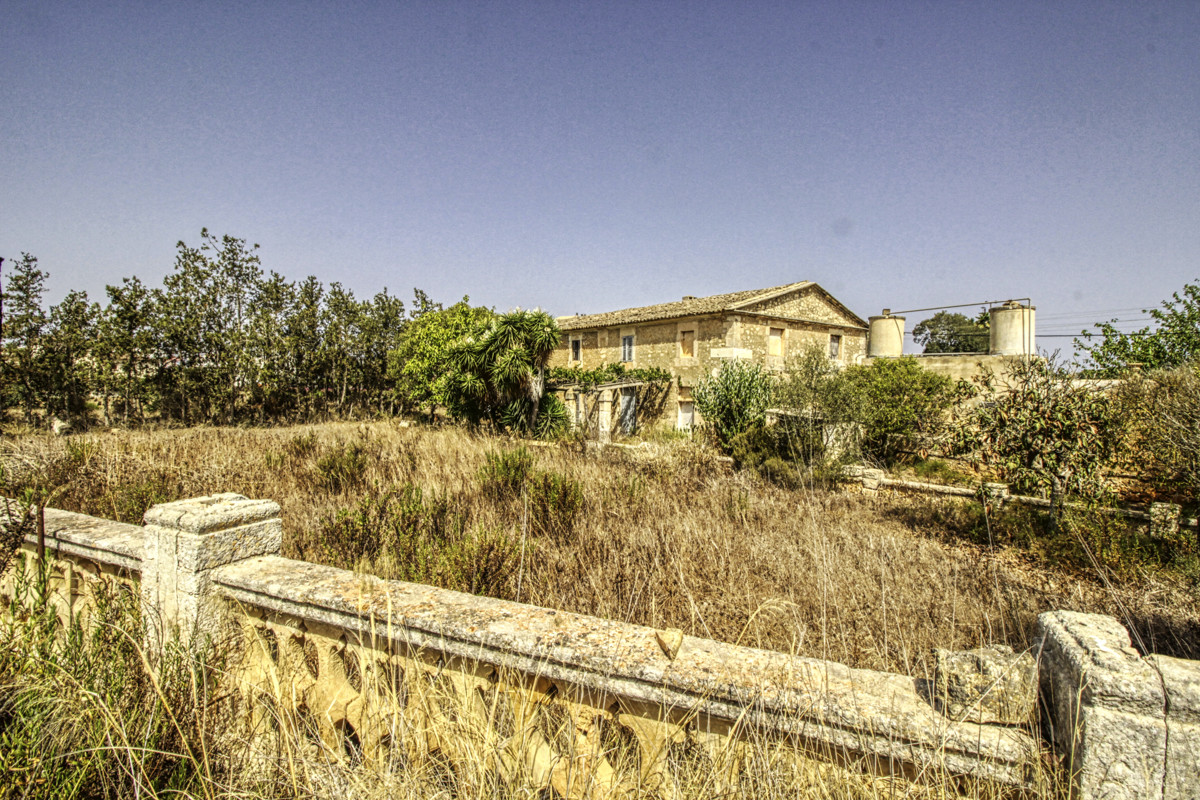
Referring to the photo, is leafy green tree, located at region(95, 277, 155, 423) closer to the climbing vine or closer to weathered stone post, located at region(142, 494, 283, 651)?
the climbing vine

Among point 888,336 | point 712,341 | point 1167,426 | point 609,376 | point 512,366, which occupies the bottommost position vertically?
point 1167,426

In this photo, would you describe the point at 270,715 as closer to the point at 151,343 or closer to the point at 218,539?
the point at 218,539

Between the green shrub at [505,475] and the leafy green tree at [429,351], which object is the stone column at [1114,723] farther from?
A: the leafy green tree at [429,351]

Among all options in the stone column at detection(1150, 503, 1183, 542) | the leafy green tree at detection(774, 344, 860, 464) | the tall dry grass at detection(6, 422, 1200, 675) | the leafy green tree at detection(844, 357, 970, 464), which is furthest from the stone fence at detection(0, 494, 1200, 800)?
the leafy green tree at detection(844, 357, 970, 464)

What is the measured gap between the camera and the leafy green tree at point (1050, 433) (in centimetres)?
640

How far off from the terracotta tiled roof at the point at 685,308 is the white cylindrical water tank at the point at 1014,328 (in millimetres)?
6118

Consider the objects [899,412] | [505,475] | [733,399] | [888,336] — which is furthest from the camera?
[888,336]

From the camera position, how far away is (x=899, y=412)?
→ 12.7 metres

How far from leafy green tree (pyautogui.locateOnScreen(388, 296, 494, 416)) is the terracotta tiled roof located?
4281 mm

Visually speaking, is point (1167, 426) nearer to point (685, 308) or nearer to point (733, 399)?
point (733, 399)

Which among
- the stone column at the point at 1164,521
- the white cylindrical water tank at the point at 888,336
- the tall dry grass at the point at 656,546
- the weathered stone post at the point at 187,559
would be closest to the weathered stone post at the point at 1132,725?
the tall dry grass at the point at 656,546

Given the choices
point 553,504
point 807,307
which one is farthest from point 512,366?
point 807,307

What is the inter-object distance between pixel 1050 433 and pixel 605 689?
7384 millimetres

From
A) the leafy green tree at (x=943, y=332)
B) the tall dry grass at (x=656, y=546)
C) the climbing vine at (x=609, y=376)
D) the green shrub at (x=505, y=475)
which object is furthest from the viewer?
the leafy green tree at (x=943, y=332)
